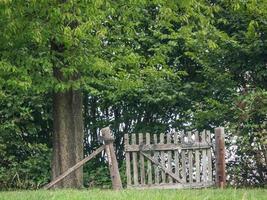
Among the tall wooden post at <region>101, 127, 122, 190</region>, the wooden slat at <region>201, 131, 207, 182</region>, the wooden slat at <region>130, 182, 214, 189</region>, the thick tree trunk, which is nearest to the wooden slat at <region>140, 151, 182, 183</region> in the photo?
the wooden slat at <region>130, 182, 214, 189</region>

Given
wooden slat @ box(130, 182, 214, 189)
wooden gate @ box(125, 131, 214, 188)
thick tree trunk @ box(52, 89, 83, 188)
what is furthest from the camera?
thick tree trunk @ box(52, 89, 83, 188)

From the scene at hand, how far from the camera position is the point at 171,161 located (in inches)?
414

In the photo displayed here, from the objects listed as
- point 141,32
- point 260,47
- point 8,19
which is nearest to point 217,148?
point 260,47

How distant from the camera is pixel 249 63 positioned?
40.2ft

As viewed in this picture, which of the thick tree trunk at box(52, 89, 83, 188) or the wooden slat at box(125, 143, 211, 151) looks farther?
the thick tree trunk at box(52, 89, 83, 188)

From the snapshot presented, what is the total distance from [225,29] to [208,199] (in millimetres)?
7744

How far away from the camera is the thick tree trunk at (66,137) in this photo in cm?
1095

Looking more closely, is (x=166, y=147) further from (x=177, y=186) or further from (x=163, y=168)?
(x=177, y=186)

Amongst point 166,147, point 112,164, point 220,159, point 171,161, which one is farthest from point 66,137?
point 220,159

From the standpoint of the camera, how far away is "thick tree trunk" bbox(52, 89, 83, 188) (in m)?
10.9

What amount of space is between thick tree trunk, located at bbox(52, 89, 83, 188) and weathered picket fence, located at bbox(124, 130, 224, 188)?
118 centimetres

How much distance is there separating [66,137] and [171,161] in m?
2.21

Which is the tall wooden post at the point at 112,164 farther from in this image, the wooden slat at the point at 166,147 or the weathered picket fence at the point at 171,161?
the wooden slat at the point at 166,147

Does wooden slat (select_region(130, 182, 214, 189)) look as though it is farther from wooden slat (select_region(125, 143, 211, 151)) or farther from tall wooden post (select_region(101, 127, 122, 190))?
wooden slat (select_region(125, 143, 211, 151))
